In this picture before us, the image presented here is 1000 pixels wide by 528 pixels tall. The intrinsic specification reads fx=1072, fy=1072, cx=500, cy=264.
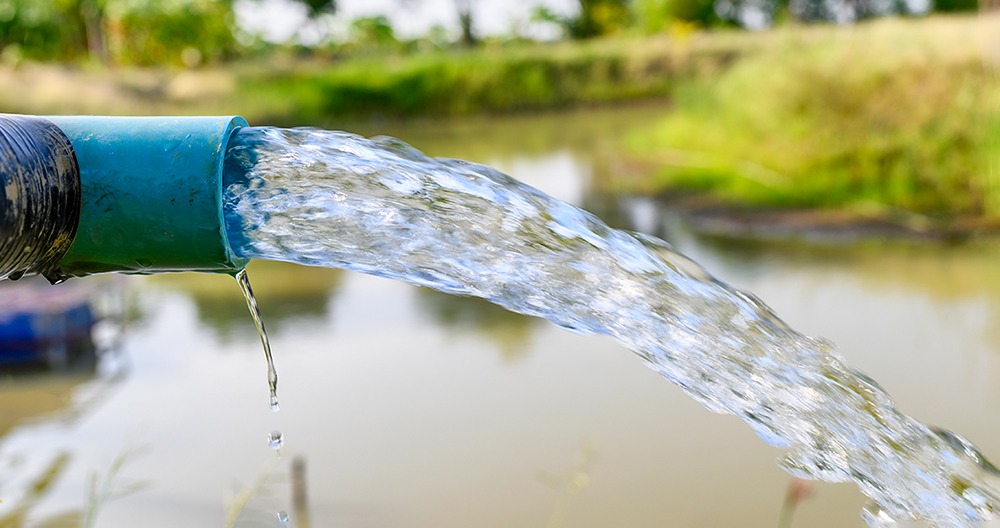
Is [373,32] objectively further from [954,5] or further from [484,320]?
[484,320]

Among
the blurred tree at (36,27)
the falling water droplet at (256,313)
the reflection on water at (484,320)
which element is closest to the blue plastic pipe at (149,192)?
the falling water droplet at (256,313)

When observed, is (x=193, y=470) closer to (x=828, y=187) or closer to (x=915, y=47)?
(x=828, y=187)

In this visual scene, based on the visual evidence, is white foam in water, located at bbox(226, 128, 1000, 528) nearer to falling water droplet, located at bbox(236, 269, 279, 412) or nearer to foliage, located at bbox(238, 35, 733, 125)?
falling water droplet, located at bbox(236, 269, 279, 412)

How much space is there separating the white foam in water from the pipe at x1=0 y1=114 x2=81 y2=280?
14 centimetres

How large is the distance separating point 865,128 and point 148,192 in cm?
777

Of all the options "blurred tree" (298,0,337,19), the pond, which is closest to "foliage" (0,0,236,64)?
"blurred tree" (298,0,337,19)

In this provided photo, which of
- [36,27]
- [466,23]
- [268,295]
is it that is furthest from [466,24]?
[268,295]

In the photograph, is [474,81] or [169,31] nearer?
[474,81]

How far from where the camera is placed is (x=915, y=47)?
8.27 m

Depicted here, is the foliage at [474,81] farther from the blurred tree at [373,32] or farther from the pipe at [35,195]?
the pipe at [35,195]

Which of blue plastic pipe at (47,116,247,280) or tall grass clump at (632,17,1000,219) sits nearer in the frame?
blue plastic pipe at (47,116,247,280)

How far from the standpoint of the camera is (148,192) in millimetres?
880

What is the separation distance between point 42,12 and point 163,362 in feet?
47.4

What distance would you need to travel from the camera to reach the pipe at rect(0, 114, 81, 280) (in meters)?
0.80
